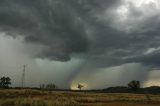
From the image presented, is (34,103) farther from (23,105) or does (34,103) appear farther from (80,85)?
(80,85)

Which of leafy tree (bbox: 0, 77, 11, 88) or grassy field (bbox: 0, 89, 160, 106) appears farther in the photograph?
leafy tree (bbox: 0, 77, 11, 88)

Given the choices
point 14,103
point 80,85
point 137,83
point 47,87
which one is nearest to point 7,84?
point 47,87

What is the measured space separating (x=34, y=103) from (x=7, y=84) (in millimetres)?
128527

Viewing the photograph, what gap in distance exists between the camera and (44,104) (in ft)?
144

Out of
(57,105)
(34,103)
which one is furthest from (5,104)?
(57,105)

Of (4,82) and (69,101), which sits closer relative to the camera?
(69,101)

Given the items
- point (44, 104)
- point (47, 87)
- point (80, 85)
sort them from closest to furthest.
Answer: point (44, 104)
point (80, 85)
point (47, 87)

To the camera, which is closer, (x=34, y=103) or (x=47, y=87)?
(x=34, y=103)

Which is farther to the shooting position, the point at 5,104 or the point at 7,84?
the point at 7,84

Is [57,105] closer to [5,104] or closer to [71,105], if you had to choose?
[71,105]

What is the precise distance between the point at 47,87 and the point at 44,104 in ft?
378

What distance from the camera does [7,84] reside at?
167125mm

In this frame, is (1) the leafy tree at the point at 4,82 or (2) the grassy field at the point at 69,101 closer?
(2) the grassy field at the point at 69,101

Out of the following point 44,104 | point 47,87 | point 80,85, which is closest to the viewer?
point 44,104
